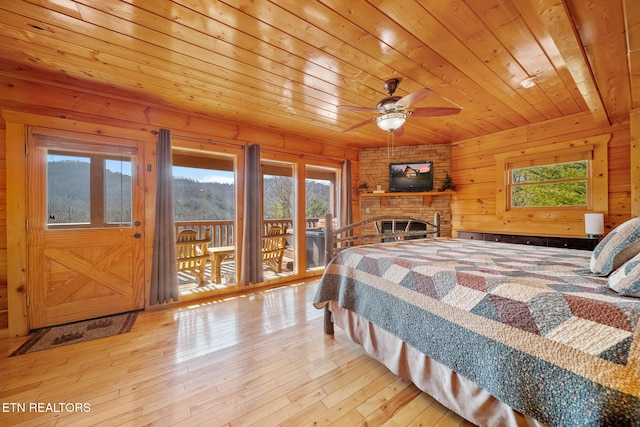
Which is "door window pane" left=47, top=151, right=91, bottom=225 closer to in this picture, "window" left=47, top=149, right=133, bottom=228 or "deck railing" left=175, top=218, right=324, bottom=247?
"window" left=47, top=149, right=133, bottom=228

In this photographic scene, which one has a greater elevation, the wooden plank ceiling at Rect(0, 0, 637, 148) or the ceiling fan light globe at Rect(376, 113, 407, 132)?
the wooden plank ceiling at Rect(0, 0, 637, 148)

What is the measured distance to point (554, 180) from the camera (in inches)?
148

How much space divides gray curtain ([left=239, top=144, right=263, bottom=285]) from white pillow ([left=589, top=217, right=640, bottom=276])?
3435 mm

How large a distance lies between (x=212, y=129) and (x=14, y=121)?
1825 millimetres

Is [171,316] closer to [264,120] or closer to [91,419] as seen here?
[91,419]

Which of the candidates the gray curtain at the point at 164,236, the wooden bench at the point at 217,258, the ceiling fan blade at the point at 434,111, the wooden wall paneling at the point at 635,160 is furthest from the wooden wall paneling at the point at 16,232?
the wooden wall paneling at the point at 635,160

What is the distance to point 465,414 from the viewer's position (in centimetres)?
129

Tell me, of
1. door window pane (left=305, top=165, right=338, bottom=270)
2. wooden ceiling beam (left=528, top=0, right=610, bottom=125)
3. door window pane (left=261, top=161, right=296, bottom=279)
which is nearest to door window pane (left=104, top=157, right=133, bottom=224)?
door window pane (left=261, top=161, right=296, bottom=279)

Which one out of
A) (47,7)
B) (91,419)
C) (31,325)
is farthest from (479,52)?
(31,325)

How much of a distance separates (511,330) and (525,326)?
A: 0.19 ft

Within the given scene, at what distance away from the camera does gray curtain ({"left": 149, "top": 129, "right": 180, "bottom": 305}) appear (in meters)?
2.99

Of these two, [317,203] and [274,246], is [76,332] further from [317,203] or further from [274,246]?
[317,203]

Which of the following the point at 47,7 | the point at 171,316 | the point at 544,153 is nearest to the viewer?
the point at 47,7

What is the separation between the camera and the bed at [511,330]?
85cm
